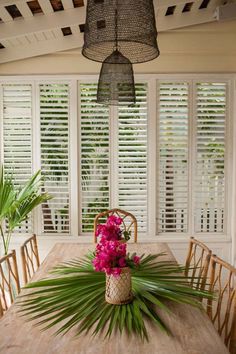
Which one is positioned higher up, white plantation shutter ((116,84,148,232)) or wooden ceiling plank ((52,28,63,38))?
wooden ceiling plank ((52,28,63,38))

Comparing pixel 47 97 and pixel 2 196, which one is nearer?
pixel 2 196

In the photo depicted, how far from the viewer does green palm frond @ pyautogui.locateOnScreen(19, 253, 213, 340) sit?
6.07 ft

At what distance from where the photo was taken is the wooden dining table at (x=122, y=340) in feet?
5.34

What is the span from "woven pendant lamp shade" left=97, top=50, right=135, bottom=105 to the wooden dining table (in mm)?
1480

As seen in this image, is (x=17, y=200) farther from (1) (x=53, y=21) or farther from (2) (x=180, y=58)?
(2) (x=180, y=58)

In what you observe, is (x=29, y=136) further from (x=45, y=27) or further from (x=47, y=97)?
(x=45, y=27)

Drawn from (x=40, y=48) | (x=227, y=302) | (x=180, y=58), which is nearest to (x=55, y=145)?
(x=40, y=48)

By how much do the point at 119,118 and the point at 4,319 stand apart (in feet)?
9.60

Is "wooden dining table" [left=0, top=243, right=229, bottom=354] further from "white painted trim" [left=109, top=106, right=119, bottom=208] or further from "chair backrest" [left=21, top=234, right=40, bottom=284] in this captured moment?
"white painted trim" [left=109, top=106, right=119, bottom=208]

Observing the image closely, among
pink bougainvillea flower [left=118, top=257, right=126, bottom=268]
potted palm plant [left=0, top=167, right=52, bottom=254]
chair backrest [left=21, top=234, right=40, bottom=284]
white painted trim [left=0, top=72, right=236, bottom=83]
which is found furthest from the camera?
white painted trim [left=0, top=72, right=236, bottom=83]

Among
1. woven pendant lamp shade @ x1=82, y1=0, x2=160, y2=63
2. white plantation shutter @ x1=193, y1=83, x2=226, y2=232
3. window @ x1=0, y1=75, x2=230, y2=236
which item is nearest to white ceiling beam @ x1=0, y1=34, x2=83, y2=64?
window @ x1=0, y1=75, x2=230, y2=236

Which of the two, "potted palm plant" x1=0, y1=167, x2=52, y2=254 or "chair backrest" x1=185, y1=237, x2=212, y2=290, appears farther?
"potted palm plant" x1=0, y1=167, x2=52, y2=254

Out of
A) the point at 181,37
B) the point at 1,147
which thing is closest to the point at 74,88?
the point at 1,147

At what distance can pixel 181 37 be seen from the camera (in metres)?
4.49
